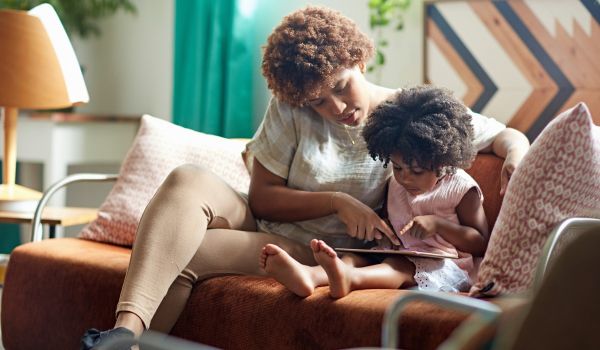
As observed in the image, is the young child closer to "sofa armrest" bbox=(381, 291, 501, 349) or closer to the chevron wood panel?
"sofa armrest" bbox=(381, 291, 501, 349)

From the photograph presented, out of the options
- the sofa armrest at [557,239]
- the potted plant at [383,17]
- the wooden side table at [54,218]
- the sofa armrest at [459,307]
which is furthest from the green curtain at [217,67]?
the sofa armrest at [459,307]

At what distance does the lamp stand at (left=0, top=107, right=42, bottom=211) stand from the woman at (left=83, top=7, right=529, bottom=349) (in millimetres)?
960

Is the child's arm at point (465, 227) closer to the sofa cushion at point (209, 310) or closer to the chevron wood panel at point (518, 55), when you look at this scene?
Answer: the sofa cushion at point (209, 310)

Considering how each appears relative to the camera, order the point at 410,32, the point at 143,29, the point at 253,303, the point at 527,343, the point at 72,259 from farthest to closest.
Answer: the point at 143,29 → the point at 410,32 → the point at 72,259 → the point at 253,303 → the point at 527,343

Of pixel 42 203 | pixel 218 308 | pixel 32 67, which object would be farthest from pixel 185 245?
pixel 32 67

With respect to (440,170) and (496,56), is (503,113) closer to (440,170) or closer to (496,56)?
(496,56)

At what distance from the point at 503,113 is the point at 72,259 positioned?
1565mm

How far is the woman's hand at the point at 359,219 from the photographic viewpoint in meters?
1.98

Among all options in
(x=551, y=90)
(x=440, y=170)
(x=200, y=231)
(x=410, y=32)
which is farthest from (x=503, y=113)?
(x=200, y=231)

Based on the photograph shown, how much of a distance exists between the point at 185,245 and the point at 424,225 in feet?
1.68

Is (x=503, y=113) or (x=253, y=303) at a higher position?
(x=503, y=113)

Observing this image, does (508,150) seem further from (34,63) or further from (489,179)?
(34,63)

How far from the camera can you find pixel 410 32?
10.9 ft

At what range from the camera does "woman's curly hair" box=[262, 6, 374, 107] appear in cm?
206
